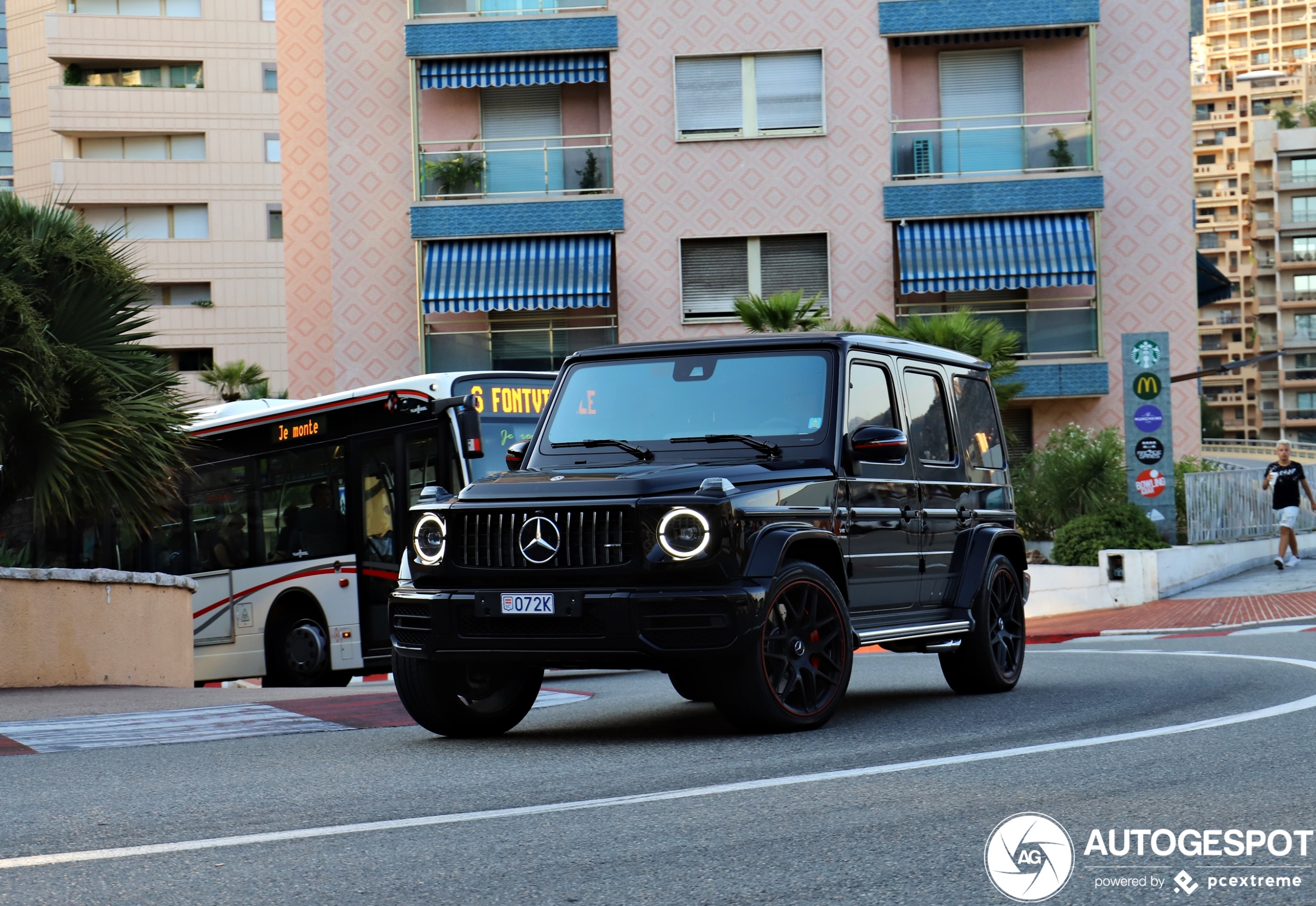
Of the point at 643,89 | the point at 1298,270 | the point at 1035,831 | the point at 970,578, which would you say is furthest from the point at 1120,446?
the point at 1298,270

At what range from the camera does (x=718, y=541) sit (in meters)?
7.62

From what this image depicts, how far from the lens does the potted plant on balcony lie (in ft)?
107

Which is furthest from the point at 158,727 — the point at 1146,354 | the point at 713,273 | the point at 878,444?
the point at 713,273

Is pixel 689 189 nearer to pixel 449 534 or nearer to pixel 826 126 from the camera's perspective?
pixel 826 126

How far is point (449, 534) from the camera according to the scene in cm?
811

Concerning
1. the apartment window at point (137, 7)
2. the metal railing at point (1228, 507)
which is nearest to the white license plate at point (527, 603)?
the metal railing at point (1228, 507)

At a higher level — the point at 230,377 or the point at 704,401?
the point at 230,377

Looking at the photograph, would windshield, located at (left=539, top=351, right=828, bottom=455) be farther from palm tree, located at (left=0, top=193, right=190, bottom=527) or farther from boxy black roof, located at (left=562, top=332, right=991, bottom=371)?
palm tree, located at (left=0, top=193, right=190, bottom=527)

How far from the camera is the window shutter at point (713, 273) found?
1282 inches

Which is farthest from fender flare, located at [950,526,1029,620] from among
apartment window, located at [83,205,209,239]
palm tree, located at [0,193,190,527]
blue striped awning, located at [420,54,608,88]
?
apartment window, located at [83,205,209,239]

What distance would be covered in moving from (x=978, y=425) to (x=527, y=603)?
4168 mm

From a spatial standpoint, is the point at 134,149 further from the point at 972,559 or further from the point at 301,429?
the point at 972,559

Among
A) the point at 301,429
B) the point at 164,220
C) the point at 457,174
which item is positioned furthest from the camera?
the point at 164,220

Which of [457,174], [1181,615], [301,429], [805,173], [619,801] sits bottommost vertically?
[1181,615]
